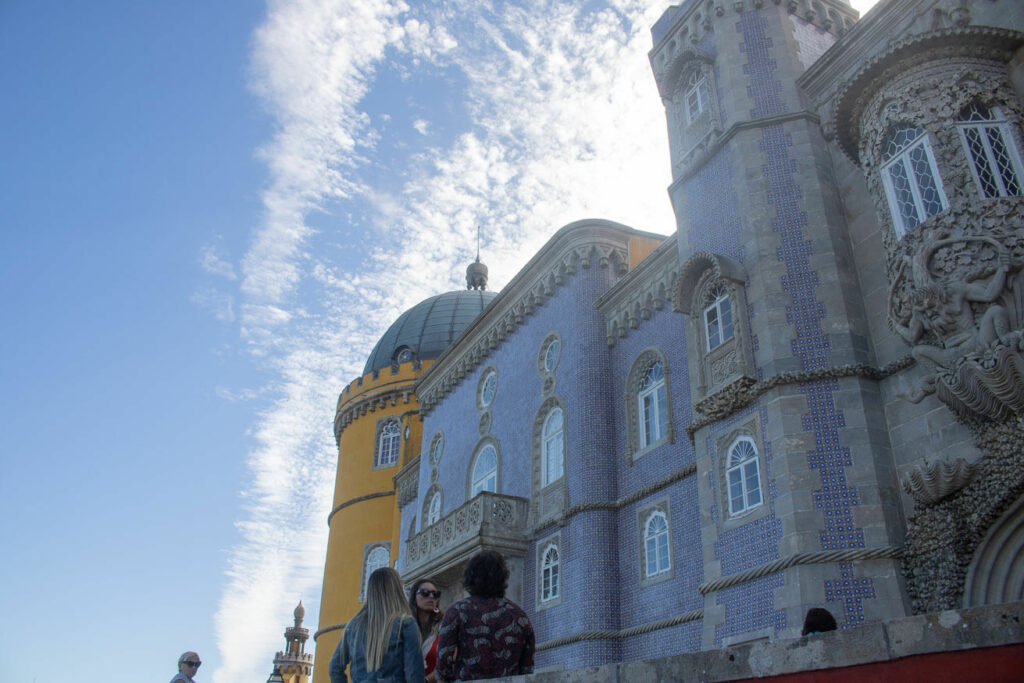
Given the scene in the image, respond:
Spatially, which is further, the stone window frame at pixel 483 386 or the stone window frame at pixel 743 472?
the stone window frame at pixel 483 386

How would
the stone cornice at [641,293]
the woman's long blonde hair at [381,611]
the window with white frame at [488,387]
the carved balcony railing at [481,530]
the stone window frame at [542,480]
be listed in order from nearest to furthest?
the woman's long blonde hair at [381,611] → the stone cornice at [641,293] → the stone window frame at [542,480] → the carved balcony railing at [481,530] → the window with white frame at [488,387]

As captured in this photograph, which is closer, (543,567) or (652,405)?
(652,405)

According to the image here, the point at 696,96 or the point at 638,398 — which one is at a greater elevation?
the point at 696,96

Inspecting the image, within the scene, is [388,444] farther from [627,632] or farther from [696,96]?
[696,96]

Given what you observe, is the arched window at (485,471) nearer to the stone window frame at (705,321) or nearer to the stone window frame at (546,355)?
the stone window frame at (546,355)

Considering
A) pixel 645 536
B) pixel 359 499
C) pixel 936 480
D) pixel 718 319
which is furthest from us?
pixel 359 499

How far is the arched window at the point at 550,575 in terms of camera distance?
683 inches

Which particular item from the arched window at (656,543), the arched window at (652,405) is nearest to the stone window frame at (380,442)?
the arched window at (652,405)

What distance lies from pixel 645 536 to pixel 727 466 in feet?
11.7

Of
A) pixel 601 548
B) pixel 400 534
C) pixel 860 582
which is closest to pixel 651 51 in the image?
pixel 601 548

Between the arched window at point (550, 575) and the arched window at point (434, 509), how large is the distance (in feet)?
23.1

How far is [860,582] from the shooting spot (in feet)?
34.1

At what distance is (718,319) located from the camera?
45.2 ft

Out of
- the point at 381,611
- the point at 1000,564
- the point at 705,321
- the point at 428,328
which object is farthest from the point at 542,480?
the point at 428,328
